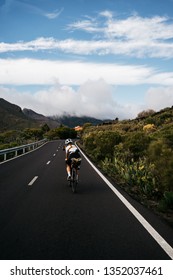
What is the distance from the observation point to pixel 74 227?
239 inches

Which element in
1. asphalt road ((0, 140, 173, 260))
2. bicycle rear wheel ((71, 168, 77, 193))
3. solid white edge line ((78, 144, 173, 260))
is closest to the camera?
asphalt road ((0, 140, 173, 260))

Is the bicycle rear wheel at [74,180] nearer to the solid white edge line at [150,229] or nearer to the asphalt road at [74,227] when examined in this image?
the asphalt road at [74,227]

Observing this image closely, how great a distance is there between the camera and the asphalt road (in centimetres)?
472

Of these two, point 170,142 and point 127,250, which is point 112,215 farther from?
point 170,142

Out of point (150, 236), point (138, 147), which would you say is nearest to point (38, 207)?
point (150, 236)

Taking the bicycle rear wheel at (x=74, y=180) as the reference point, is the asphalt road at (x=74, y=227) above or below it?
below

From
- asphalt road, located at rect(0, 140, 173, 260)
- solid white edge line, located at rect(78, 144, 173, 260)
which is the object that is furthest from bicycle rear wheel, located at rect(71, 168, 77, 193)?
solid white edge line, located at rect(78, 144, 173, 260)

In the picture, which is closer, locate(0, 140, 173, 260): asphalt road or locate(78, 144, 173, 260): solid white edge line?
locate(0, 140, 173, 260): asphalt road

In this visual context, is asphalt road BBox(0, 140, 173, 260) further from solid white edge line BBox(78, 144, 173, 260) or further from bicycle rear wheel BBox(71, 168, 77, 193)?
bicycle rear wheel BBox(71, 168, 77, 193)

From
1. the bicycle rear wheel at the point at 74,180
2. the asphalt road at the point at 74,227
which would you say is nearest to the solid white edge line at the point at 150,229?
the asphalt road at the point at 74,227

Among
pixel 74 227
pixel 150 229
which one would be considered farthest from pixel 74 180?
pixel 150 229

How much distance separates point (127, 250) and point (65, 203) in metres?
3.62

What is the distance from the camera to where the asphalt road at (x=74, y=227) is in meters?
4.72
